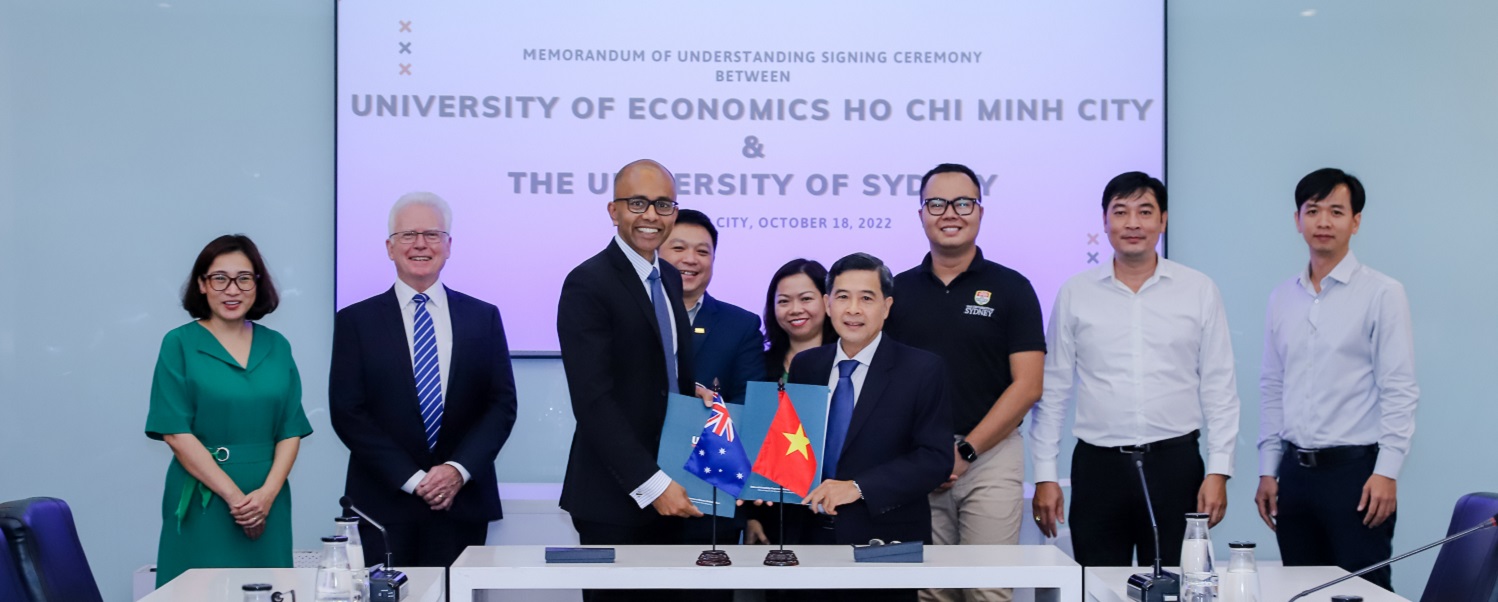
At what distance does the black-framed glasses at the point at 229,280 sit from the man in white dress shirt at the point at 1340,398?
3.14 meters

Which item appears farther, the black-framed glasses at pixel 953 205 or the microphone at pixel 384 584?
the black-framed glasses at pixel 953 205

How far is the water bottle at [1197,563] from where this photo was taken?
2.45m

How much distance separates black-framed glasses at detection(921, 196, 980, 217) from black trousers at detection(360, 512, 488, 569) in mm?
1694

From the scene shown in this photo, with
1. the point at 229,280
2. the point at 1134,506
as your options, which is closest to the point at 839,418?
the point at 1134,506

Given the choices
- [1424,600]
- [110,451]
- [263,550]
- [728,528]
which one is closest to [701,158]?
[728,528]

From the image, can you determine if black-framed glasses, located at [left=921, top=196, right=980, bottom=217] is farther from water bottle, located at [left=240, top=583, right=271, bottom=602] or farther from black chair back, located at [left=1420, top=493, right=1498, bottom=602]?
water bottle, located at [left=240, top=583, right=271, bottom=602]

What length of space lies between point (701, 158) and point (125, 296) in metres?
2.28

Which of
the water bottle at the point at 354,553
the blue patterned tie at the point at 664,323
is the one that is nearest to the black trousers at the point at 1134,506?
the blue patterned tie at the point at 664,323

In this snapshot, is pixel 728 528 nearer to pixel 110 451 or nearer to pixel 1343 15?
pixel 110 451

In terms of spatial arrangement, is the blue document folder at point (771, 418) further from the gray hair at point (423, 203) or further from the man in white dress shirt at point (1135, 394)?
the gray hair at point (423, 203)

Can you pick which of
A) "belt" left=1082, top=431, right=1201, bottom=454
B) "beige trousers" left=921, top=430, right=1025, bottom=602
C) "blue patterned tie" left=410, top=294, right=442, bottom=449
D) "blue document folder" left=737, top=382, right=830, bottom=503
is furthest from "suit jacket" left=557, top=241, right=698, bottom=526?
"belt" left=1082, top=431, right=1201, bottom=454

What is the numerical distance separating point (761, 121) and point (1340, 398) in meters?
2.32

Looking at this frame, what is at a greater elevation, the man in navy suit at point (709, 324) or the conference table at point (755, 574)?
the man in navy suit at point (709, 324)

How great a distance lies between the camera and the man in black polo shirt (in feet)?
12.8
